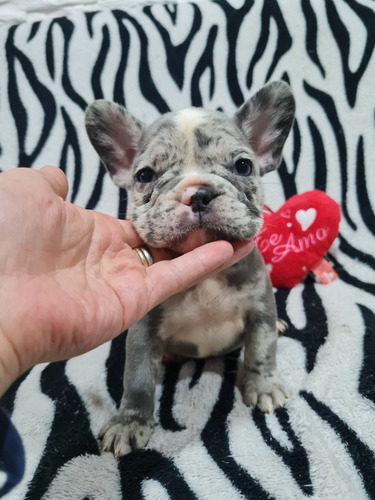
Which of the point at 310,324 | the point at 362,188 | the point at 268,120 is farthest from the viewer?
the point at 362,188

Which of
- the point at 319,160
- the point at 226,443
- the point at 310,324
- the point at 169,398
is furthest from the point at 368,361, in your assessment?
the point at 319,160

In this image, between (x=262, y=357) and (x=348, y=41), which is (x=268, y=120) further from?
(x=348, y=41)

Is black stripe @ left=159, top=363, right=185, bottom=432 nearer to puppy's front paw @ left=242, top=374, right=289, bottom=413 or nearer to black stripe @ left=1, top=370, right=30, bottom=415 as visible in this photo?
puppy's front paw @ left=242, top=374, right=289, bottom=413

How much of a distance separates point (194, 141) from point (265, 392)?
100 cm

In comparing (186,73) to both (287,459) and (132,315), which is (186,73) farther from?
(287,459)

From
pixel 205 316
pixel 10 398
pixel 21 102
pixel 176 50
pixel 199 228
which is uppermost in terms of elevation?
pixel 176 50

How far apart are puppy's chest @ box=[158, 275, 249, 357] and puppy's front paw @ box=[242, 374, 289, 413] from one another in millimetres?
→ 202

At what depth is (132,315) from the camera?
1.36 m

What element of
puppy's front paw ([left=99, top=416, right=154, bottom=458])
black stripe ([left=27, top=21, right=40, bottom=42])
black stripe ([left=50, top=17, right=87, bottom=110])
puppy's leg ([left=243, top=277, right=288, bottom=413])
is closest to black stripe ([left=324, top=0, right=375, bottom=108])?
black stripe ([left=50, top=17, right=87, bottom=110])

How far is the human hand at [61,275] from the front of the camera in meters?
1.09

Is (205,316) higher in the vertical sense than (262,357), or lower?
higher

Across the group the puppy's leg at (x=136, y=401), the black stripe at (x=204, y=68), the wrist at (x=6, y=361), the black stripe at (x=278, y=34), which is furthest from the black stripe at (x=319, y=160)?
the wrist at (x=6, y=361)

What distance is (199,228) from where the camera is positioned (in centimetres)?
138

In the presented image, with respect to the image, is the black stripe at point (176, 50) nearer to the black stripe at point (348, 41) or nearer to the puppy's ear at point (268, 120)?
the black stripe at point (348, 41)
